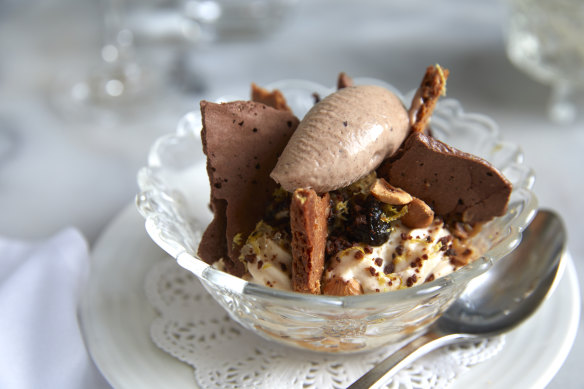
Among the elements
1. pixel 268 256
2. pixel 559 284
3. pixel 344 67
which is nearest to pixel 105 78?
pixel 344 67

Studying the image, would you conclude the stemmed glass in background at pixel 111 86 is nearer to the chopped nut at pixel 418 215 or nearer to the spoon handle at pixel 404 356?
the chopped nut at pixel 418 215

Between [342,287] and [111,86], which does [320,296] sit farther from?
[111,86]

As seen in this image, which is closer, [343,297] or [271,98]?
[343,297]

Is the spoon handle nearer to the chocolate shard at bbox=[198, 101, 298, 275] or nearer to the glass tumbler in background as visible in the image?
the chocolate shard at bbox=[198, 101, 298, 275]

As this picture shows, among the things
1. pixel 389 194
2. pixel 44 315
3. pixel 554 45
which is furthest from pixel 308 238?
pixel 554 45

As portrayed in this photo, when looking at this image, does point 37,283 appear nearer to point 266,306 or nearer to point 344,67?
point 266,306

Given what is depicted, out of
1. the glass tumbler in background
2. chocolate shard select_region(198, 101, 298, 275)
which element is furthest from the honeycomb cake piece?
the glass tumbler in background
